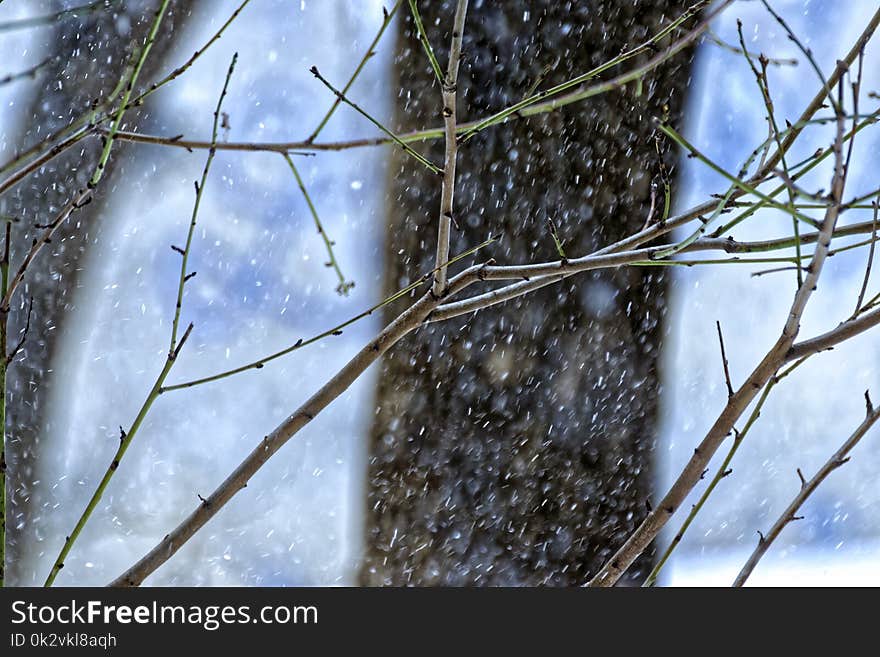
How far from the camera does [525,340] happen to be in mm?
996

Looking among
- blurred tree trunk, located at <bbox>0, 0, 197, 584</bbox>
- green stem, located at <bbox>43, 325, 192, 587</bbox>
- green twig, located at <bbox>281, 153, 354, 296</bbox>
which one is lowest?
green stem, located at <bbox>43, 325, 192, 587</bbox>

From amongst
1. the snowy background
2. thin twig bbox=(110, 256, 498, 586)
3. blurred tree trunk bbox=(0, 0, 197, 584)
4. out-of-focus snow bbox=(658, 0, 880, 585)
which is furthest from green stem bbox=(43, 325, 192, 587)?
out-of-focus snow bbox=(658, 0, 880, 585)

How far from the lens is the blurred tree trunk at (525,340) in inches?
38.8

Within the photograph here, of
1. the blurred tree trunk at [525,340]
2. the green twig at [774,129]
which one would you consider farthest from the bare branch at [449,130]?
the blurred tree trunk at [525,340]

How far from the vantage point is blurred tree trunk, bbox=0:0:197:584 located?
129cm

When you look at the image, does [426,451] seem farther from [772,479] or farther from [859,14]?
[859,14]

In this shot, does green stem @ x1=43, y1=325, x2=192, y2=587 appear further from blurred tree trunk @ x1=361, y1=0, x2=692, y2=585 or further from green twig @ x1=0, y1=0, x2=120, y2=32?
blurred tree trunk @ x1=361, y1=0, x2=692, y2=585

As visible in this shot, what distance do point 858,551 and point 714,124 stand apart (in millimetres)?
875

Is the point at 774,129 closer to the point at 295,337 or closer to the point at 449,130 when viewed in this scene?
the point at 449,130

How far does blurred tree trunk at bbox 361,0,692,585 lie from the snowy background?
1.95 ft

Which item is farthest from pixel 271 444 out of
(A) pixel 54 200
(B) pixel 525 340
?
(A) pixel 54 200

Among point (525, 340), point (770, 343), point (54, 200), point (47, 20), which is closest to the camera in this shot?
point (47, 20)

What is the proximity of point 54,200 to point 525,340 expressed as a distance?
795 mm

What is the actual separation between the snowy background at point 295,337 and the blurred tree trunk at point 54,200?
0.15 metres
